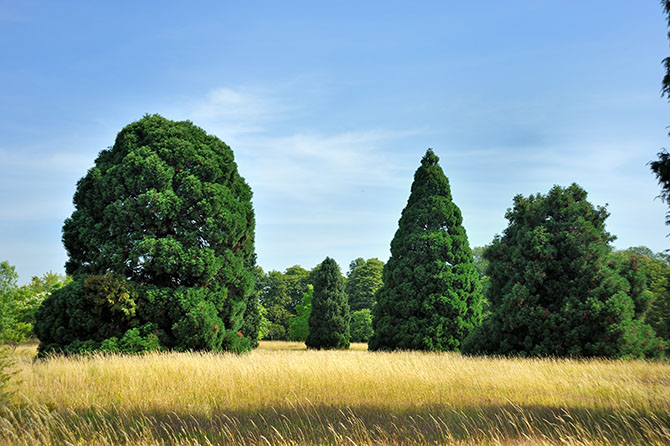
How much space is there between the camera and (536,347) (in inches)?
615

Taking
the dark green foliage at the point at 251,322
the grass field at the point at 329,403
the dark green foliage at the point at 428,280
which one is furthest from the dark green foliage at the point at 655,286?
the dark green foliage at the point at 251,322

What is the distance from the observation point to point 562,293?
52.9 feet

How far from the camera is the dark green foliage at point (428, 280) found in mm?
20266

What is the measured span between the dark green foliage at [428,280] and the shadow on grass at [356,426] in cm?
1216

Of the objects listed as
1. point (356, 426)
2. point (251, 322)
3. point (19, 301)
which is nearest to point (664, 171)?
point (356, 426)

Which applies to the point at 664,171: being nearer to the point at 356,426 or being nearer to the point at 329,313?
the point at 356,426

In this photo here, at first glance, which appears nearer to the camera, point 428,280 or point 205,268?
point 205,268

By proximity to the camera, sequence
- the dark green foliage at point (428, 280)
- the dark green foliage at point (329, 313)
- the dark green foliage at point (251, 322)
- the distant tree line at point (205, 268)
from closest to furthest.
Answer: the distant tree line at point (205, 268), the dark green foliage at point (428, 280), the dark green foliage at point (251, 322), the dark green foliage at point (329, 313)

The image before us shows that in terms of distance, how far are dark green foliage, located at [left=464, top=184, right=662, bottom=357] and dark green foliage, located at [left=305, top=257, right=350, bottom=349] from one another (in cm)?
1367

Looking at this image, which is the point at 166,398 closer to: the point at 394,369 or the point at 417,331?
the point at 394,369

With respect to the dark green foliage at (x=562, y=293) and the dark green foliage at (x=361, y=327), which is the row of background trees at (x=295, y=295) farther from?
the dark green foliage at (x=562, y=293)

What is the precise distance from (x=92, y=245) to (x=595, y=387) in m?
14.7

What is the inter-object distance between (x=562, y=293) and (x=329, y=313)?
16939mm

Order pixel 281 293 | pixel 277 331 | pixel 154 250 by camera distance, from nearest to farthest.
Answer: pixel 154 250 → pixel 277 331 → pixel 281 293
